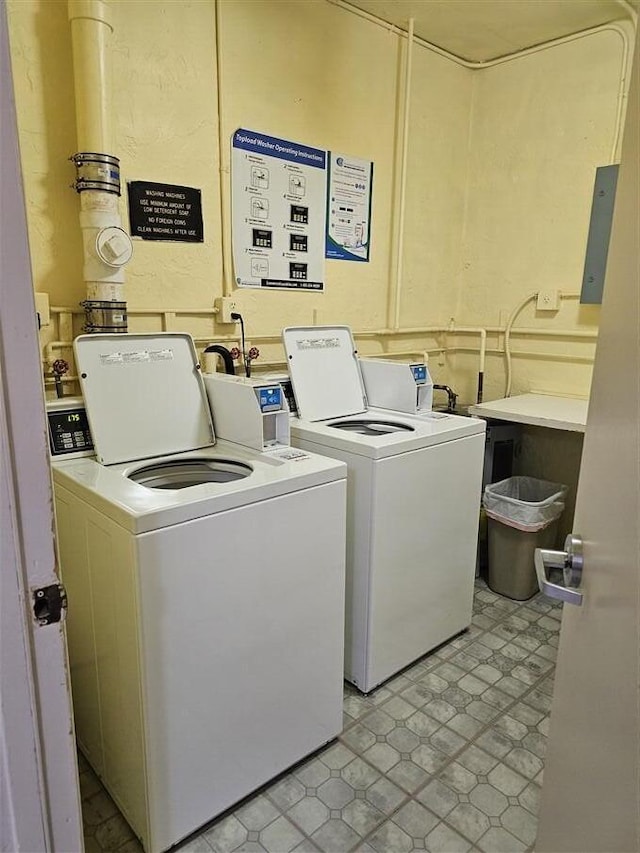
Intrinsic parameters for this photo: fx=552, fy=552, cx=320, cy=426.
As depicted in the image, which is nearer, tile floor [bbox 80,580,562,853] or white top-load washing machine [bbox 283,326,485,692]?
tile floor [bbox 80,580,562,853]

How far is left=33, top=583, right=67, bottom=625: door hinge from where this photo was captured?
67cm

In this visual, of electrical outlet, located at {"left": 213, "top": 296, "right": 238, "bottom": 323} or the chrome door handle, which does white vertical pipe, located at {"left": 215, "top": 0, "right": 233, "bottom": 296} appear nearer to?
electrical outlet, located at {"left": 213, "top": 296, "right": 238, "bottom": 323}

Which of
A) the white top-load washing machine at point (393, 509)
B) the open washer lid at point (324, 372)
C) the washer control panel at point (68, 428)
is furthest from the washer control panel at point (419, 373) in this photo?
the washer control panel at point (68, 428)

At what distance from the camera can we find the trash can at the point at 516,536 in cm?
253

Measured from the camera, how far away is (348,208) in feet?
8.67

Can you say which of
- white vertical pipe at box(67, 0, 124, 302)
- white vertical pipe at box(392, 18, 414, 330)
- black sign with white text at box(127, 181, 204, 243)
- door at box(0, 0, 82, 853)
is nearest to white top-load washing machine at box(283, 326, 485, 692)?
black sign with white text at box(127, 181, 204, 243)

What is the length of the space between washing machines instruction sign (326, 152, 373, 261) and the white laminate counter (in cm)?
98

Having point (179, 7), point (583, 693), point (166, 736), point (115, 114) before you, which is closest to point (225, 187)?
point (115, 114)

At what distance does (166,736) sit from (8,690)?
80 centimetres

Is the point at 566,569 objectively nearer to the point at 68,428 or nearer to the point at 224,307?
the point at 68,428

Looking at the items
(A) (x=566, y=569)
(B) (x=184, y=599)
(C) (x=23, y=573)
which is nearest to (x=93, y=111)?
(B) (x=184, y=599)

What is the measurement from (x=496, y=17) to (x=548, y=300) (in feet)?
4.41

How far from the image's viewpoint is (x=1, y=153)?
57 cm

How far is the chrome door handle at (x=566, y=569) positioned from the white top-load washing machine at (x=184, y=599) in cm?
77
